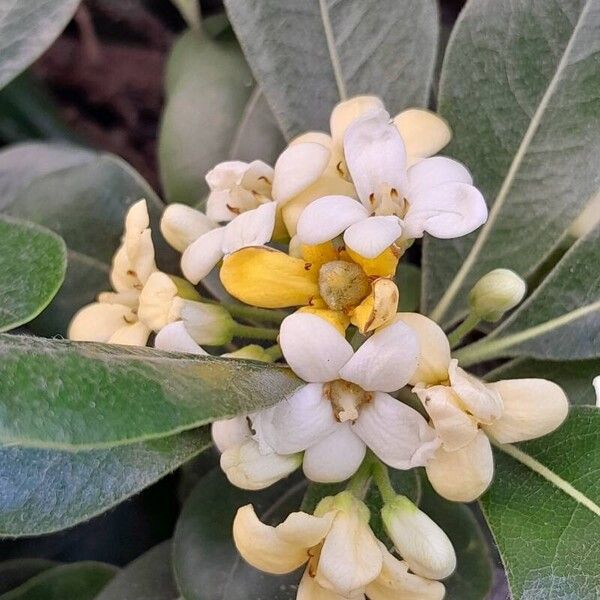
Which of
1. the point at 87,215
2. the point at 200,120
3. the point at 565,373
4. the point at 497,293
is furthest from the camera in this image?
the point at 200,120

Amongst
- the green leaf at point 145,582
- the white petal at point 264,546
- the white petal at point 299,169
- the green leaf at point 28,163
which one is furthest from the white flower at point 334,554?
the green leaf at point 28,163

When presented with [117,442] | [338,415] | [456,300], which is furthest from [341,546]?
[456,300]

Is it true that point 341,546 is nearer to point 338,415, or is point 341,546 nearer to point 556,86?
point 338,415

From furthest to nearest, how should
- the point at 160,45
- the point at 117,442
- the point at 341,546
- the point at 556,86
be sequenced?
the point at 160,45 → the point at 556,86 → the point at 341,546 → the point at 117,442

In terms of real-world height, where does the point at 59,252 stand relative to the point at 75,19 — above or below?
above

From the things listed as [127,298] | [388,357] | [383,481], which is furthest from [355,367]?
[127,298]

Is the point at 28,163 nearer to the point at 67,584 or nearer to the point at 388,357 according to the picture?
the point at 67,584
